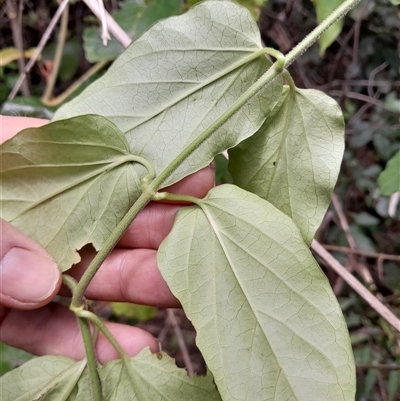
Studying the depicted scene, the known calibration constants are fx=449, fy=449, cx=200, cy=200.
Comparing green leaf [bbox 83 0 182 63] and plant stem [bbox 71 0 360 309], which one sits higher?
green leaf [bbox 83 0 182 63]

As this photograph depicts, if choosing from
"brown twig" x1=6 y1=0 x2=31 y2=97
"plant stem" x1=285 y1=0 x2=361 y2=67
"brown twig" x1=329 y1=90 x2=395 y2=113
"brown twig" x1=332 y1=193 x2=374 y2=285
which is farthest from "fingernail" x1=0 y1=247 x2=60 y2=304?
"brown twig" x1=329 y1=90 x2=395 y2=113

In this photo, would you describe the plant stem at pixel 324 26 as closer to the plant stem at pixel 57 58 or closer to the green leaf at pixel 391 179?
the green leaf at pixel 391 179

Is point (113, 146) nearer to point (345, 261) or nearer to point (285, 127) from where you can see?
point (285, 127)

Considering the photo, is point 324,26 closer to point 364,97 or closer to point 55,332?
point 55,332

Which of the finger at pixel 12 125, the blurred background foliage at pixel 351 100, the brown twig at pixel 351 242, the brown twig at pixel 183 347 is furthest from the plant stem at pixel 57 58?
the brown twig at pixel 351 242

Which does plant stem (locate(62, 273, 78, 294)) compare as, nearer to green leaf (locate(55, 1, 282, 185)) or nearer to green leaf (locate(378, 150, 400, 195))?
green leaf (locate(55, 1, 282, 185))

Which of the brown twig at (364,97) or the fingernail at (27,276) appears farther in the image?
the brown twig at (364,97)

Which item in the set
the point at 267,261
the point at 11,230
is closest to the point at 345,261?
the point at 267,261

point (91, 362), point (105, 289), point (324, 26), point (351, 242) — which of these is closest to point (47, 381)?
point (91, 362)
